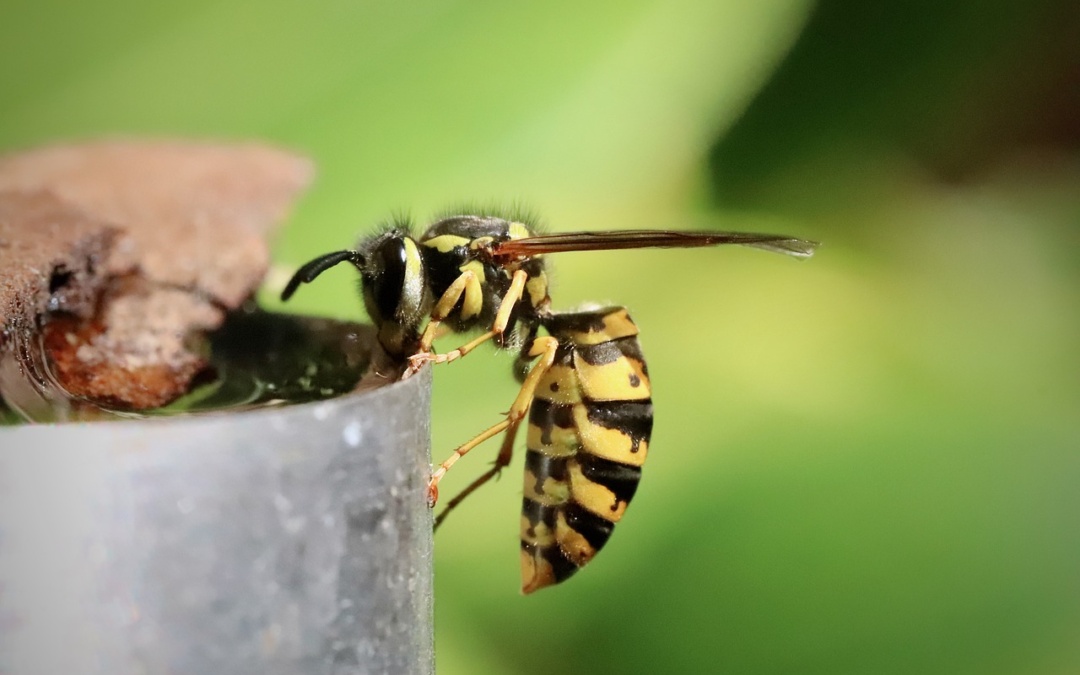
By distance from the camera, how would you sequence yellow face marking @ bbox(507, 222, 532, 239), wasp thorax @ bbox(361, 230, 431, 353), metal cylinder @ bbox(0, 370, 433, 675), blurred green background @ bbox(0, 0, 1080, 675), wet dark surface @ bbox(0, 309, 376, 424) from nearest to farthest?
metal cylinder @ bbox(0, 370, 433, 675), wet dark surface @ bbox(0, 309, 376, 424), wasp thorax @ bbox(361, 230, 431, 353), yellow face marking @ bbox(507, 222, 532, 239), blurred green background @ bbox(0, 0, 1080, 675)

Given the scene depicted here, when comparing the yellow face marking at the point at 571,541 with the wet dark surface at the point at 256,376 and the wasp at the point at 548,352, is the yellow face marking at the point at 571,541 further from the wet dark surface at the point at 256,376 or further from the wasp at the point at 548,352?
the wet dark surface at the point at 256,376

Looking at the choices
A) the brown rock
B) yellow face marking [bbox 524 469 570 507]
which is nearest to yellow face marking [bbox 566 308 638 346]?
yellow face marking [bbox 524 469 570 507]

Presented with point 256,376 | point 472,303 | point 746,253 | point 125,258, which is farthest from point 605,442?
point 746,253

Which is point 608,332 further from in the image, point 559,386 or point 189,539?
point 189,539

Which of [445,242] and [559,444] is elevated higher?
[445,242]

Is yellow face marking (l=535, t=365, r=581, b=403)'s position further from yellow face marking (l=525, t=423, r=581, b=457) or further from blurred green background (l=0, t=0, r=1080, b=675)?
blurred green background (l=0, t=0, r=1080, b=675)

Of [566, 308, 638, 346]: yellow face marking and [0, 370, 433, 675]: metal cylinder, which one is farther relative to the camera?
[566, 308, 638, 346]: yellow face marking

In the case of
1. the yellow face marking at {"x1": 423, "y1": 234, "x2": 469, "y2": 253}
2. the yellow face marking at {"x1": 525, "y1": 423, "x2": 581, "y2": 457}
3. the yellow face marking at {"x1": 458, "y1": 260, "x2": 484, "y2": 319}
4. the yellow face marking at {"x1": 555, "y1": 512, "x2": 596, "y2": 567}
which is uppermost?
the yellow face marking at {"x1": 423, "y1": 234, "x2": 469, "y2": 253}
